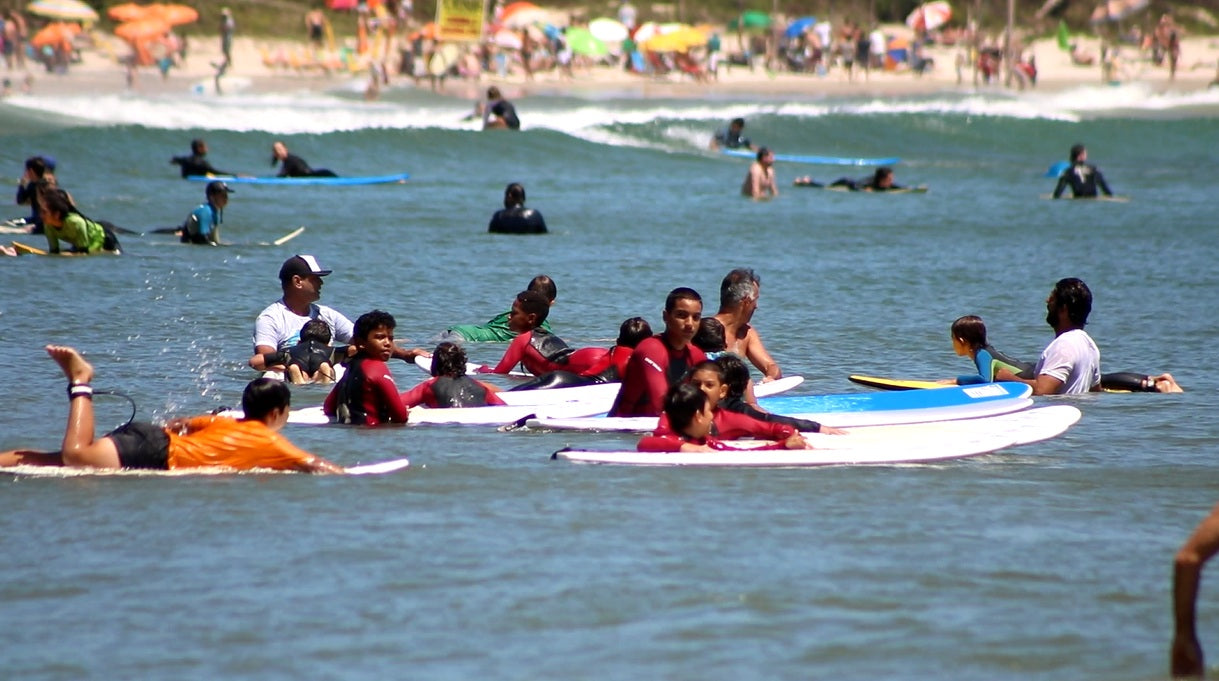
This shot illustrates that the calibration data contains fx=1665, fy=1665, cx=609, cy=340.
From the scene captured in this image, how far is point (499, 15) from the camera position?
5959 centimetres

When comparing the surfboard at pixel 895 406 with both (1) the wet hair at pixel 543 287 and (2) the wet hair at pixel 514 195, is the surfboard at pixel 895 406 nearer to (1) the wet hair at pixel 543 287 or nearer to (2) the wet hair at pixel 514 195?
(1) the wet hair at pixel 543 287

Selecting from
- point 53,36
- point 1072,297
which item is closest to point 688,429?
point 1072,297

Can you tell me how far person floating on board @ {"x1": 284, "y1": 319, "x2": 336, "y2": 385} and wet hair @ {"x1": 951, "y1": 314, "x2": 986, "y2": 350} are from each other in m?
4.42

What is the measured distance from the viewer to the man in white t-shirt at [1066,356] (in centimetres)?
1112

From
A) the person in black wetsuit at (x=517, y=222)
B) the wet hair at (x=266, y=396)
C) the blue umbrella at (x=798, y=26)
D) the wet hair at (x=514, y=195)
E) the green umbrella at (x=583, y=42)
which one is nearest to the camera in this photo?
the wet hair at (x=266, y=396)

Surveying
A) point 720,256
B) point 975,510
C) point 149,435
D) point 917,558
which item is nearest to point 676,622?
point 917,558

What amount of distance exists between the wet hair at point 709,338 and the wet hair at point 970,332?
2.00 m

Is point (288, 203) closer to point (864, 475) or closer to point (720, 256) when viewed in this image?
point (720, 256)

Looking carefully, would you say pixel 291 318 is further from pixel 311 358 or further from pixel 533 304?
pixel 533 304

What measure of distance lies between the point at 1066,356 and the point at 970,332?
0.65 m

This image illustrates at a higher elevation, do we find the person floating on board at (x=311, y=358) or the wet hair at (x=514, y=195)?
the wet hair at (x=514, y=195)

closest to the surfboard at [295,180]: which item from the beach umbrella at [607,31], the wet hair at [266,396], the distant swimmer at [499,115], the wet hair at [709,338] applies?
the distant swimmer at [499,115]

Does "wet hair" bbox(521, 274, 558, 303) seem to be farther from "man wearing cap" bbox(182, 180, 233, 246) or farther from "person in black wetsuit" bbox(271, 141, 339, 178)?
"person in black wetsuit" bbox(271, 141, 339, 178)

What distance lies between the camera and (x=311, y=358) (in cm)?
1182
